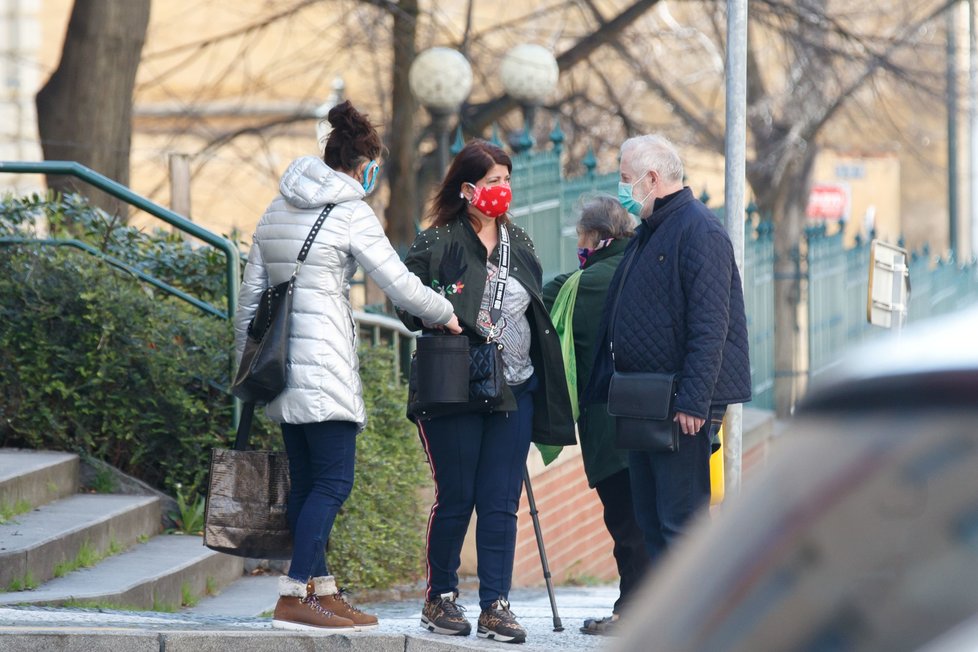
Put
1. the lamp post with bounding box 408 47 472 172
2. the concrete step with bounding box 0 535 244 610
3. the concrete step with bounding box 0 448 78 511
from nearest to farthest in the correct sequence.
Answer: the concrete step with bounding box 0 535 244 610, the concrete step with bounding box 0 448 78 511, the lamp post with bounding box 408 47 472 172

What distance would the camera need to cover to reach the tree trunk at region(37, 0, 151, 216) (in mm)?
11367

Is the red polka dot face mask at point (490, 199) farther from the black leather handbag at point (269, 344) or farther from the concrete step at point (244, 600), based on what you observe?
the concrete step at point (244, 600)

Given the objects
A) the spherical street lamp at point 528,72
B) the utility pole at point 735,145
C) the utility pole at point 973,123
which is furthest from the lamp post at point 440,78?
the utility pole at point 735,145

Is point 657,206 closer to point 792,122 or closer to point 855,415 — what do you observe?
point 855,415

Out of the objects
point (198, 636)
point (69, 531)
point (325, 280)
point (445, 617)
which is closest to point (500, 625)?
point (445, 617)

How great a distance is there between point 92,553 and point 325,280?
188cm

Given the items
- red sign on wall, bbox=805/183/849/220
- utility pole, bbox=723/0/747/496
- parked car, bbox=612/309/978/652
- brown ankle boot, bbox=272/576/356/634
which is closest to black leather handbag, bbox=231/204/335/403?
brown ankle boot, bbox=272/576/356/634

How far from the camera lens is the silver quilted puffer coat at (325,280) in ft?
18.0

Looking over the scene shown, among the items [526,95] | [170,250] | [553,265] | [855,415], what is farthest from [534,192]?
[855,415]

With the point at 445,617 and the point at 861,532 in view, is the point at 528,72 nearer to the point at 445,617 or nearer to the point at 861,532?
the point at 445,617

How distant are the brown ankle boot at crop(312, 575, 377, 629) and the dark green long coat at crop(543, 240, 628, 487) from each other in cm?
113

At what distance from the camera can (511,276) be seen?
5836 millimetres

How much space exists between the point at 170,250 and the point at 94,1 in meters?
3.60

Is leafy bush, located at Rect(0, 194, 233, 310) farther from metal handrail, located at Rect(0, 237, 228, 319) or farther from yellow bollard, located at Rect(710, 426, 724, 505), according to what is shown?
yellow bollard, located at Rect(710, 426, 724, 505)
